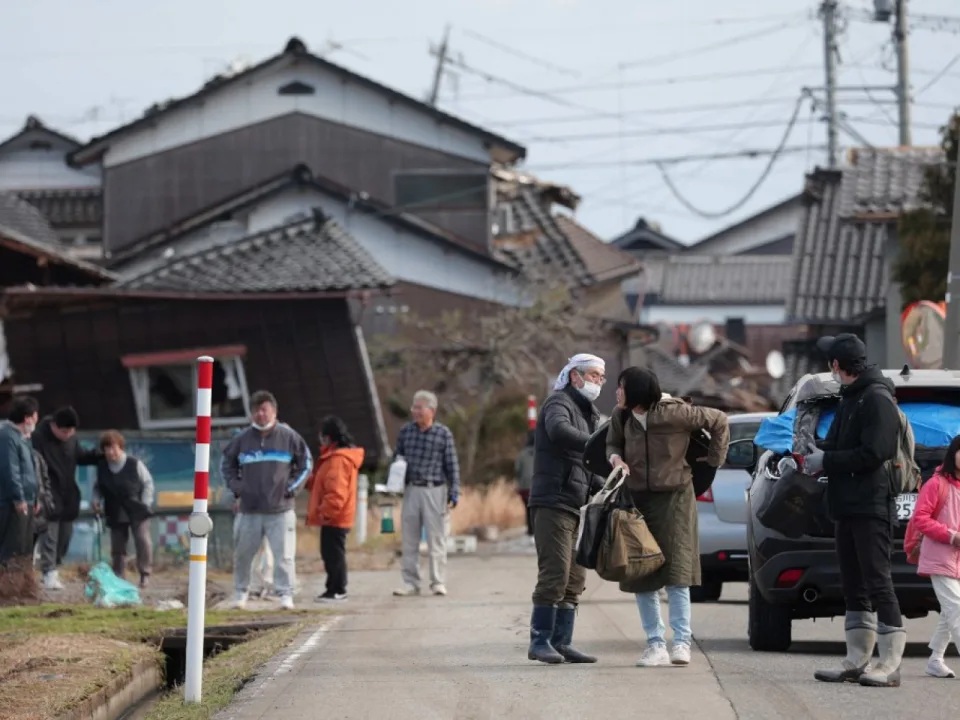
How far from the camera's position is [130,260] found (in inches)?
1602

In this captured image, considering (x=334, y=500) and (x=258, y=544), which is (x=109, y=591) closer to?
(x=258, y=544)

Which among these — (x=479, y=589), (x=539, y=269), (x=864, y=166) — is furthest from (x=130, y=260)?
(x=479, y=589)

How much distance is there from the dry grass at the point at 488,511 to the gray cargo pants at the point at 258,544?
11671 millimetres

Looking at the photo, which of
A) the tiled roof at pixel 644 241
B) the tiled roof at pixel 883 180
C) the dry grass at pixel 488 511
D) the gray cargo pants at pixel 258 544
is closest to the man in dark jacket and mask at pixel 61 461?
the gray cargo pants at pixel 258 544

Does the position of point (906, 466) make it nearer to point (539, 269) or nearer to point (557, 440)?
point (557, 440)

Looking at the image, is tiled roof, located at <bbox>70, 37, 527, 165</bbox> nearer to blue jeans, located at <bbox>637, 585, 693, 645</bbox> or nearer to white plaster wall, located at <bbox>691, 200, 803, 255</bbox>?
blue jeans, located at <bbox>637, 585, 693, 645</bbox>

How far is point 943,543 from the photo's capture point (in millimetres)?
9906

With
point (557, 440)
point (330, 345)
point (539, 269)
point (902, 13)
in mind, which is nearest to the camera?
point (557, 440)

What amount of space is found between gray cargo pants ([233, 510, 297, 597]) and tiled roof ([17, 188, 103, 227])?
39.2 meters

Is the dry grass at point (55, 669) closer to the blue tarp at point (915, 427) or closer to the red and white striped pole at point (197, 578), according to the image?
the red and white striped pole at point (197, 578)

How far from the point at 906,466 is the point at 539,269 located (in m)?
34.5

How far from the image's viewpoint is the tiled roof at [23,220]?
121 ft

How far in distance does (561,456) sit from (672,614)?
43.8 inches

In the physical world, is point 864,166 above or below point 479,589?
above
